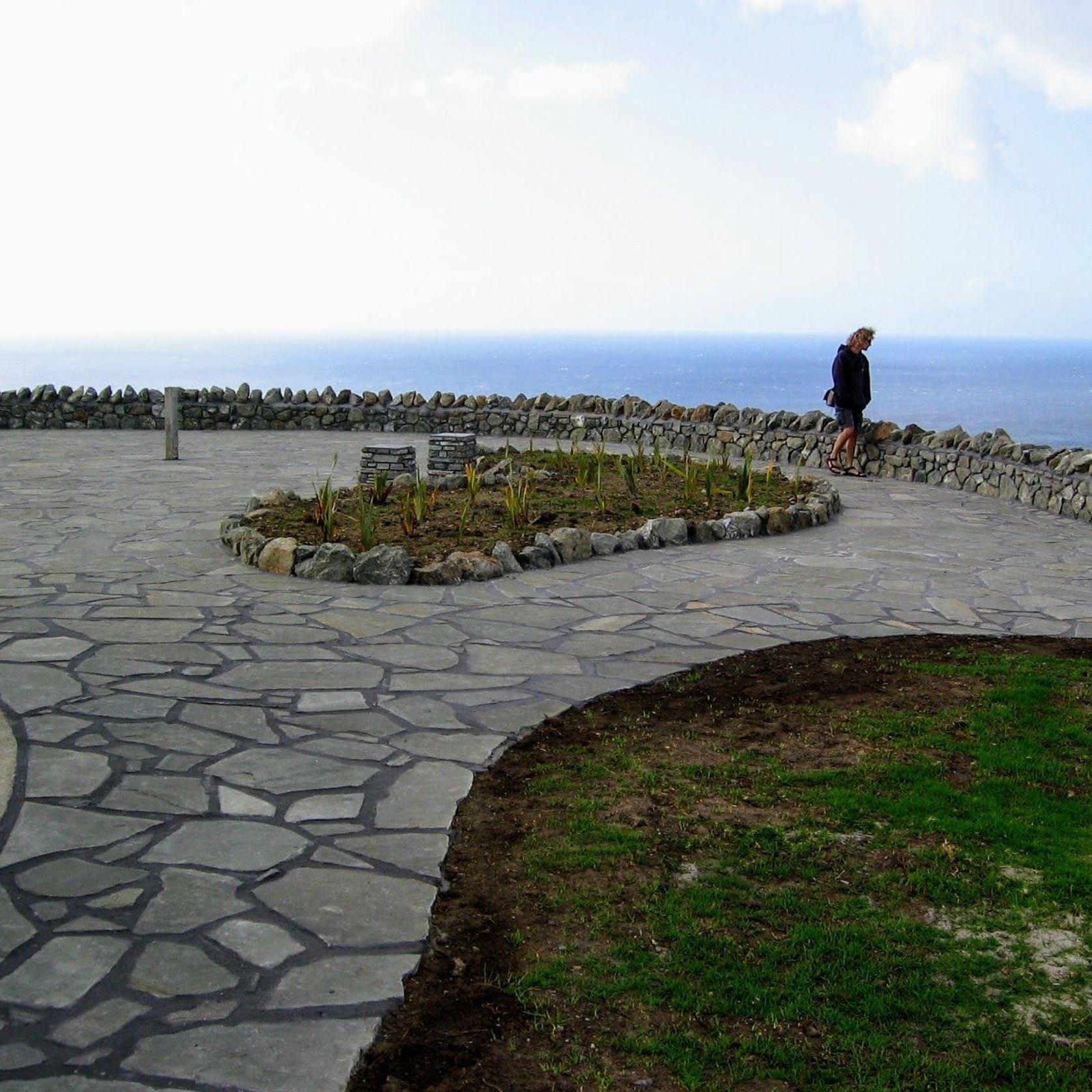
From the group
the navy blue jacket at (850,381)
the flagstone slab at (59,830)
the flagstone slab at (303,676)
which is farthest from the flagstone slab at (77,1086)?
the navy blue jacket at (850,381)

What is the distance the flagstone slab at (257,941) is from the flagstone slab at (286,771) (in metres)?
1.04

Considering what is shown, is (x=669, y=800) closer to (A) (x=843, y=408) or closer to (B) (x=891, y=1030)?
(B) (x=891, y=1030)

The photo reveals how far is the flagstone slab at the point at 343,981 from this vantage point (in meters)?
3.17

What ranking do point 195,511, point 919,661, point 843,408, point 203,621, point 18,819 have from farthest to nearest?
1. point 843,408
2. point 195,511
3. point 203,621
4. point 919,661
5. point 18,819

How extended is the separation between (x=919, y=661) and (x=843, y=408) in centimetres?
901

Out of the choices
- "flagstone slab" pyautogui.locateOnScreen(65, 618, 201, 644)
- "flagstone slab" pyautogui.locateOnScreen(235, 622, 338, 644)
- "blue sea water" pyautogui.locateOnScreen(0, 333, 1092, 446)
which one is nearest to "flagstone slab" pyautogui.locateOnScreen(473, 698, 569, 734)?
"flagstone slab" pyautogui.locateOnScreen(235, 622, 338, 644)

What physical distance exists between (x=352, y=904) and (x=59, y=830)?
119 centimetres

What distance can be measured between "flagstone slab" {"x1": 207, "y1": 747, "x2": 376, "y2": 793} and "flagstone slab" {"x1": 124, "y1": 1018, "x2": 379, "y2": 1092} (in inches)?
62.3

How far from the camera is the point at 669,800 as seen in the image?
179 inches

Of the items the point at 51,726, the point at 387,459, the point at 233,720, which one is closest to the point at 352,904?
the point at 233,720

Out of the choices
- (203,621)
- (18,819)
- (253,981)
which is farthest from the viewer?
(203,621)

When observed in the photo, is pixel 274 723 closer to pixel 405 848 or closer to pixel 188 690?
pixel 188 690

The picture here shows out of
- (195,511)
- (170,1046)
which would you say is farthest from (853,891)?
(195,511)

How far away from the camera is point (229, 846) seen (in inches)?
160
